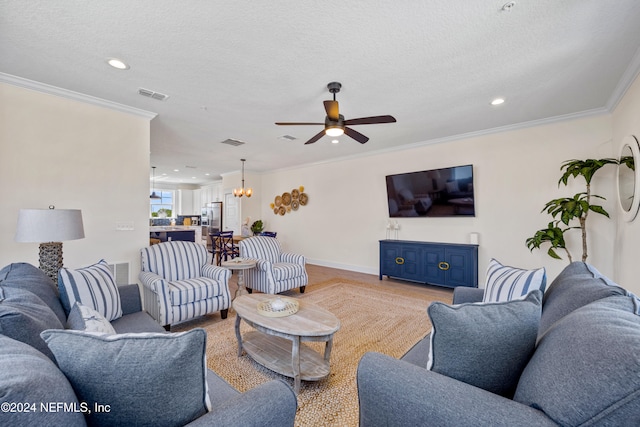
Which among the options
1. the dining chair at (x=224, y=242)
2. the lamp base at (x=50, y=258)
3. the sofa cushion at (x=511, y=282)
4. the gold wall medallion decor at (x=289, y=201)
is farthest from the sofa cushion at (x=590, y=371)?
the gold wall medallion decor at (x=289, y=201)

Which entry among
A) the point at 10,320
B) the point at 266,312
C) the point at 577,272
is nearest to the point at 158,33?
the point at 10,320

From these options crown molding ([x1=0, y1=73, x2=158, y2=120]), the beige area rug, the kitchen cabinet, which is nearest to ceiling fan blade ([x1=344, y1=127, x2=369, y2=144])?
the beige area rug

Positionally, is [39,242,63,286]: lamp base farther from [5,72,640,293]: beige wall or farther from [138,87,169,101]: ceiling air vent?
[138,87,169,101]: ceiling air vent

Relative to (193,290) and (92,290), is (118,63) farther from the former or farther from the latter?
(193,290)

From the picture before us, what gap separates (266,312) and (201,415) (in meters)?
1.41

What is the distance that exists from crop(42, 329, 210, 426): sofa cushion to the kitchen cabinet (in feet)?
14.8

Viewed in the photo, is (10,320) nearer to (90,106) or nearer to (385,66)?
(385,66)

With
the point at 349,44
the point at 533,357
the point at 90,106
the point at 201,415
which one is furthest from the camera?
the point at 90,106

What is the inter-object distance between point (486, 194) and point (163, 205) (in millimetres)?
11504

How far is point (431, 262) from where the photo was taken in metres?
4.74

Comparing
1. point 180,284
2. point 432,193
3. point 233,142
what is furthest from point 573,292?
point 233,142

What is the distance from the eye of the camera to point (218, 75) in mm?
2705

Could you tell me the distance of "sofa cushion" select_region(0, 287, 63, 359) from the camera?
902 millimetres

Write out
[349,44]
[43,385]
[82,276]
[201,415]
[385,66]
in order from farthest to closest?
[385,66] → [349,44] → [82,276] → [201,415] → [43,385]
